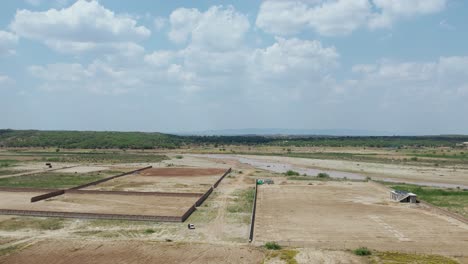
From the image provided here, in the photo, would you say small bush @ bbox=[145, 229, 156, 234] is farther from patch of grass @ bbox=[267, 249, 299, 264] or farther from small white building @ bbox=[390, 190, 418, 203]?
small white building @ bbox=[390, 190, 418, 203]

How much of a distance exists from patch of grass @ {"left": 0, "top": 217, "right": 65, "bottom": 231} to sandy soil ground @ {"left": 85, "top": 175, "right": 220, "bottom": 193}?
14565 millimetres

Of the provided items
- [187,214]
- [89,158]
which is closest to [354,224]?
[187,214]

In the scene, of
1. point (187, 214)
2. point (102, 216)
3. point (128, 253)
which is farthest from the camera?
point (187, 214)

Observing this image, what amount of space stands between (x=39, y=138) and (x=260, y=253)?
506ft

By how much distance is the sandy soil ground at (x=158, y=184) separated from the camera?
45.3 metres

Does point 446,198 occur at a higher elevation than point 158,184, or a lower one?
lower

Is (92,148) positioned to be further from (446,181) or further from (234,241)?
(234,241)

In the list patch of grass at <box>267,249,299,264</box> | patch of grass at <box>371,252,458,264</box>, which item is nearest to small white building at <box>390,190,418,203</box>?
patch of grass at <box>371,252,458,264</box>

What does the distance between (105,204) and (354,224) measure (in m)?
22.5

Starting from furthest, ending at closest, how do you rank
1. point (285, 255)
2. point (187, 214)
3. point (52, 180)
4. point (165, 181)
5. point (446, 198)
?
point (165, 181)
point (52, 180)
point (446, 198)
point (187, 214)
point (285, 255)

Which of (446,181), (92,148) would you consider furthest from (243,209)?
(92,148)

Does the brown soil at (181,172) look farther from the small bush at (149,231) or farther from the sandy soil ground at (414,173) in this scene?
the small bush at (149,231)

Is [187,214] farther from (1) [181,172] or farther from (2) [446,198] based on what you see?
(1) [181,172]

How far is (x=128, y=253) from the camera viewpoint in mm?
22578
